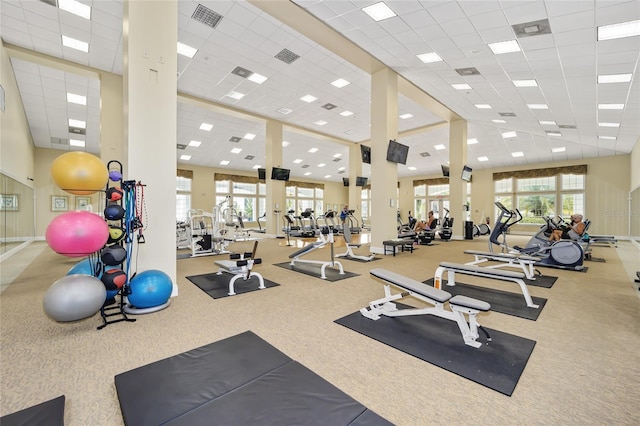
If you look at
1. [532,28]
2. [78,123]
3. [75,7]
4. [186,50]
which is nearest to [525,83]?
[532,28]

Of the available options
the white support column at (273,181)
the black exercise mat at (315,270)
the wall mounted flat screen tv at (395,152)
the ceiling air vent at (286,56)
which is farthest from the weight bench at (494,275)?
the white support column at (273,181)

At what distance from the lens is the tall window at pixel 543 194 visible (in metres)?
12.5

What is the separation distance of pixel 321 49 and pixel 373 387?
261 inches

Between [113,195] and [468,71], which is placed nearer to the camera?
[113,195]

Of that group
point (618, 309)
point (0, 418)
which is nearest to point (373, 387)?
point (0, 418)

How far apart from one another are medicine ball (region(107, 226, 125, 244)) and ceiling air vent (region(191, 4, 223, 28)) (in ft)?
14.2

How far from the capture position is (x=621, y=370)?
191 cm

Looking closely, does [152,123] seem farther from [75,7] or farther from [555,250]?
[555,250]

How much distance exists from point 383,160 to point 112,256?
18.9 ft

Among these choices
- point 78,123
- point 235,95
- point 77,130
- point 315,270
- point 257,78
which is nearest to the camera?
point 315,270

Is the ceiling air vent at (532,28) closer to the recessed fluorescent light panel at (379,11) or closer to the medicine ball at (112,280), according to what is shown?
the recessed fluorescent light panel at (379,11)

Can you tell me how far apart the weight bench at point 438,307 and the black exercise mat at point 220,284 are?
5.60 ft

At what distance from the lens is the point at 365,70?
6988mm

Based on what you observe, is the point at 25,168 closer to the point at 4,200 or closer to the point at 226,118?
the point at 4,200
